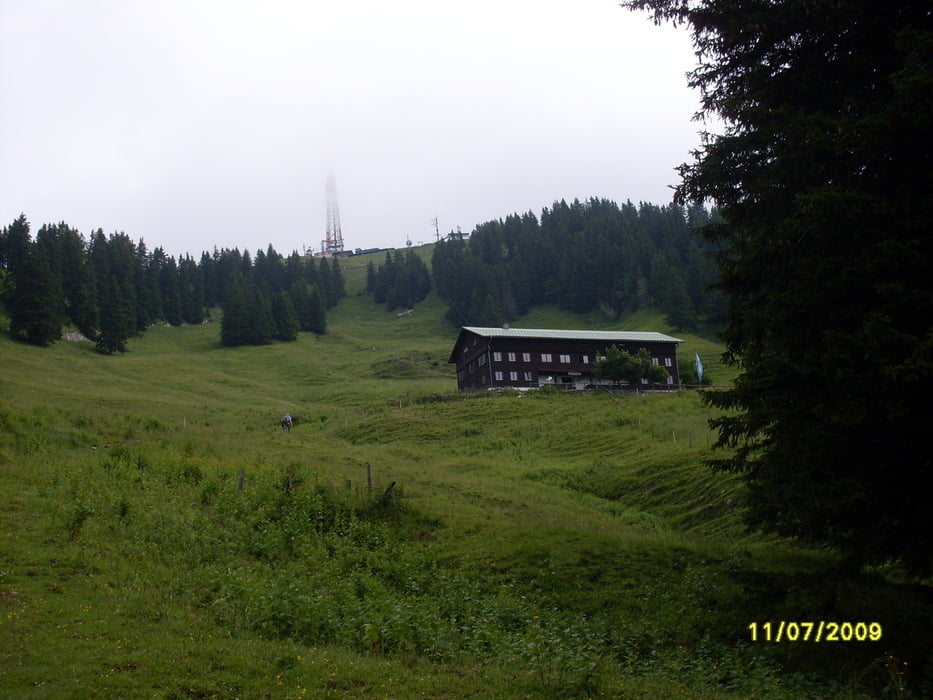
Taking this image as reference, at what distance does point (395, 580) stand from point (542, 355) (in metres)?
58.6

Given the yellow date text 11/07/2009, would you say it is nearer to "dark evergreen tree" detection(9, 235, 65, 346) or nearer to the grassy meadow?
the grassy meadow

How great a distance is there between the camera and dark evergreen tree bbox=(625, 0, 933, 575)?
11.0 meters

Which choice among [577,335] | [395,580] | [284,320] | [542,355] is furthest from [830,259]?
[284,320]

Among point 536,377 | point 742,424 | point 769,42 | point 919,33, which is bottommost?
point 536,377

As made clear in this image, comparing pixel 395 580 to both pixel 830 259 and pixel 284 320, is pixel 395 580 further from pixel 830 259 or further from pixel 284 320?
pixel 284 320

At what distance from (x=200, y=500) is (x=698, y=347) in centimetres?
8242

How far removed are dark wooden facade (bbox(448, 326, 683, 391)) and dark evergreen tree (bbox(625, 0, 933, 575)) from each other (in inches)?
2219

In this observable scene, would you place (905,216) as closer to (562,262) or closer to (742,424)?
(742,424)

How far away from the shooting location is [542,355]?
74875 mm

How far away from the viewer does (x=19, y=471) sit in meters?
22.3

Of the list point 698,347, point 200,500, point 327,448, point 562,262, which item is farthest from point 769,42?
point 562,262

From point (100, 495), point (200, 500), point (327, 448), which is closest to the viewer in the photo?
point (100, 495)

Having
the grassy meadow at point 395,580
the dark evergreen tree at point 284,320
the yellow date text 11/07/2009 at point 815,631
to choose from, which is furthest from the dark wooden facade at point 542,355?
the yellow date text 11/07/2009 at point 815,631

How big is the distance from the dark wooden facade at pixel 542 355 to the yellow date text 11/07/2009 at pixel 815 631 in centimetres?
5822
